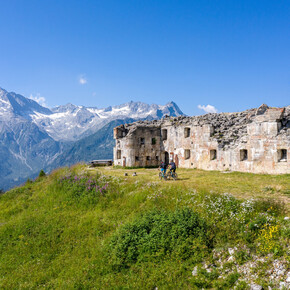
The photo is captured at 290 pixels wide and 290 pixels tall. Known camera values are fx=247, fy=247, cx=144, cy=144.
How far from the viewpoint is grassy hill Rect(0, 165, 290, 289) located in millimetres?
10859

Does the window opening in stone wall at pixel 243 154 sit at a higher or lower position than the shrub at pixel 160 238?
higher

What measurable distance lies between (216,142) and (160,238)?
724 inches

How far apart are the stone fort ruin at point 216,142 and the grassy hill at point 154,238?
10.8 ft

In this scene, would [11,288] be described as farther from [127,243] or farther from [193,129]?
[193,129]

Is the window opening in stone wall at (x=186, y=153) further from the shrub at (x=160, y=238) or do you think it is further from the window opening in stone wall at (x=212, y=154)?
the shrub at (x=160, y=238)

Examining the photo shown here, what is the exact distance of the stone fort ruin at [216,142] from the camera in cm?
2389

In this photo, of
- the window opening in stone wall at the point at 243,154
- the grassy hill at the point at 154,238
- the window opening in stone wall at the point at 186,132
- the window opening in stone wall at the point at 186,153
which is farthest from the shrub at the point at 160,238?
the window opening in stone wall at the point at 186,132

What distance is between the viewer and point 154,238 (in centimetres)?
1356

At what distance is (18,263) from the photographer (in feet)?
50.2

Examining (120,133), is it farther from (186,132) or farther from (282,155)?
(282,155)

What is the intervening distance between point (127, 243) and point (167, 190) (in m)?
6.01

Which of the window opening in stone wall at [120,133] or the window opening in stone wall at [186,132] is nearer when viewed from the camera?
the window opening in stone wall at [186,132]

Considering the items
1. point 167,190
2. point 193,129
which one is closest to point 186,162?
point 193,129

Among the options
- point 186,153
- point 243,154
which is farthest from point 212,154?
point 186,153
